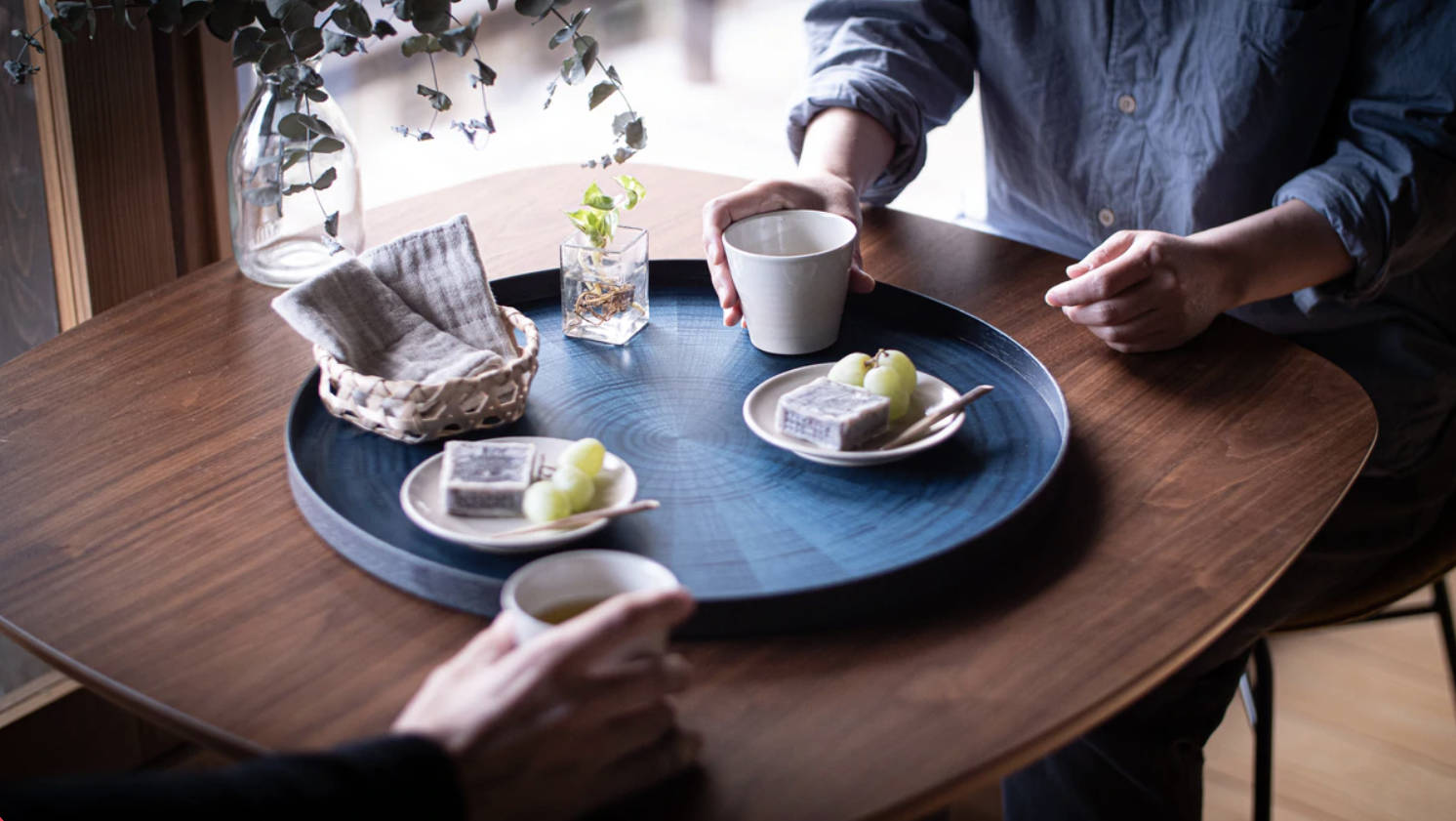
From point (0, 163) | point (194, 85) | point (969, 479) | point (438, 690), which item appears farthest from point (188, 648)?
point (194, 85)

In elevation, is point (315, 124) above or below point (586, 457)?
above

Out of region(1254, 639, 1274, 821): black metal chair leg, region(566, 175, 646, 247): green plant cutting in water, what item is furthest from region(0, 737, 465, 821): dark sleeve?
region(1254, 639, 1274, 821): black metal chair leg

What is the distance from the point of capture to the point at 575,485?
3.07 ft

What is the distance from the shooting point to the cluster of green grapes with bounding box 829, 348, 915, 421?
43.4 inches

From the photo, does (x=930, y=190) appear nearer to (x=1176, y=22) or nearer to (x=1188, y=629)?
(x=1176, y=22)

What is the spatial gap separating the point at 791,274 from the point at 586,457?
350mm

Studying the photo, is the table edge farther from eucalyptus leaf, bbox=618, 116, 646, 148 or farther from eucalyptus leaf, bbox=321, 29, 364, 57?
eucalyptus leaf, bbox=321, 29, 364, 57

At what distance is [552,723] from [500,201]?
3.72 feet

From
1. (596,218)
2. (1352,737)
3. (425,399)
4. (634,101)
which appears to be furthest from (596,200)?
(634,101)

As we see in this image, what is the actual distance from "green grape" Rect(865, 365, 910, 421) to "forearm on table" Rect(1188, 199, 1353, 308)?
0.45 m

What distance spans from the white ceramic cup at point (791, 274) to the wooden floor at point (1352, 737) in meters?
1.06

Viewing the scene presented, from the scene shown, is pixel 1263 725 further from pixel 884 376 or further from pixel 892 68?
pixel 892 68

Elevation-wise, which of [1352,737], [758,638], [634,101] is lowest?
[1352,737]

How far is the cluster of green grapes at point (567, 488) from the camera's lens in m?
0.93
